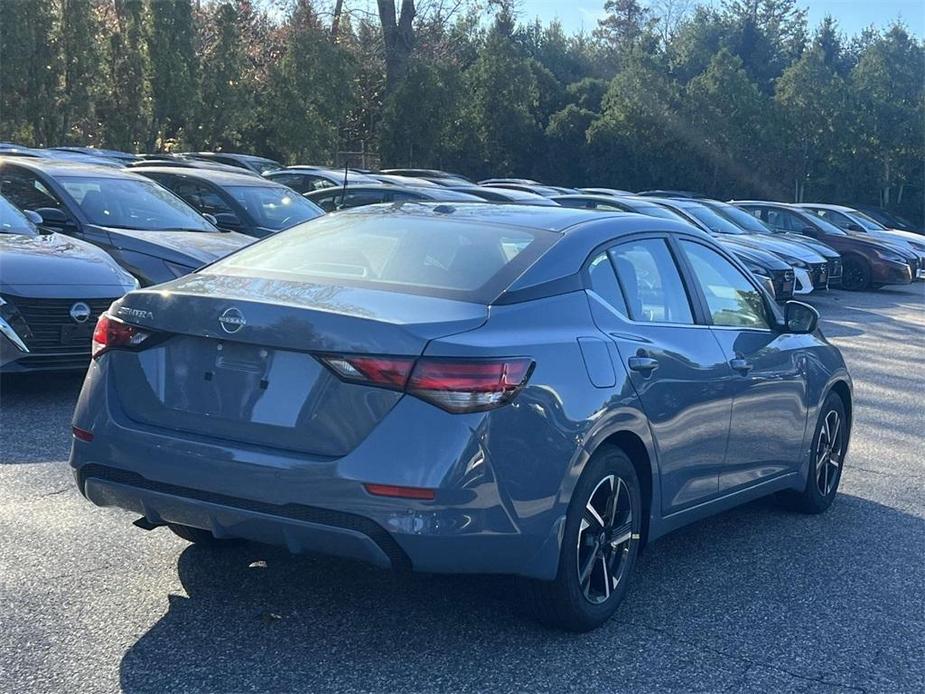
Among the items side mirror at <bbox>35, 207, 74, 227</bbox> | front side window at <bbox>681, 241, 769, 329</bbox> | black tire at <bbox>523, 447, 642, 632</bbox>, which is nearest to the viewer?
black tire at <bbox>523, 447, 642, 632</bbox>

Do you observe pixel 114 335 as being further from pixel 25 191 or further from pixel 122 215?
pixel 25 191

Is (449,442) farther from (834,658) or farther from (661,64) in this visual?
(661,64)

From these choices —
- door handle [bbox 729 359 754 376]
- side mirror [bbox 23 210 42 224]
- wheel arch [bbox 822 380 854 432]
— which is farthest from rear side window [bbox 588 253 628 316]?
side mirror [bbox 23 210 42 224]

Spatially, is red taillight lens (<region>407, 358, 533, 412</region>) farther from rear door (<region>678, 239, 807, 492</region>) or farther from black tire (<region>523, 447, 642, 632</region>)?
rear door (<region>678, 239, 807, 492</region>)

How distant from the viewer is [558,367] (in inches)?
164

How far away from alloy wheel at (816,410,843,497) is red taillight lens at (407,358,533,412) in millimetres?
3117

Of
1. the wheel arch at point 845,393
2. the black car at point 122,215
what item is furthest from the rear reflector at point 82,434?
the black car at point 122,215

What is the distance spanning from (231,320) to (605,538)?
1659mm

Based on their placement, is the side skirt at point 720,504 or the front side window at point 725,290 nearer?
the side skirt at point 720,504

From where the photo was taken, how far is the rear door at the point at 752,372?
546cm

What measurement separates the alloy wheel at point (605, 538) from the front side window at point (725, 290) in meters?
1.30

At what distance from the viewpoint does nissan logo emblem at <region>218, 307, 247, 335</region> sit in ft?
13.2

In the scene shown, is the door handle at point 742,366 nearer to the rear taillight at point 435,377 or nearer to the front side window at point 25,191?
the rear taillight at point 435,377

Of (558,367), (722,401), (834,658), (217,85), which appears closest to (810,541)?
(722,401)
